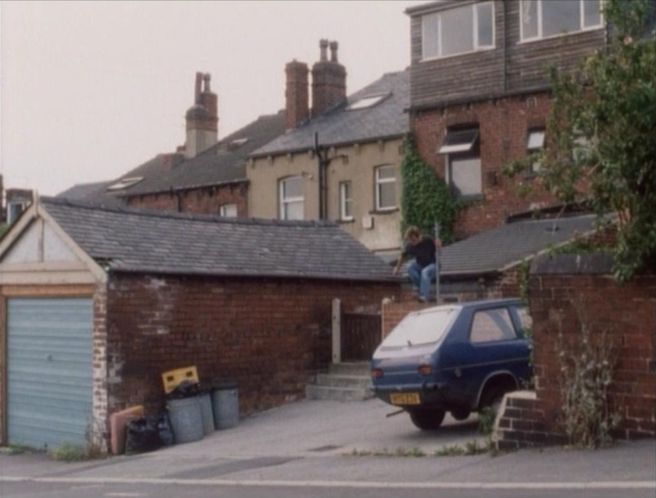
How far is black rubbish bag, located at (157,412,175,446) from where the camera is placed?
21406 mm

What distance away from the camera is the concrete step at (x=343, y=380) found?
78.2 ft

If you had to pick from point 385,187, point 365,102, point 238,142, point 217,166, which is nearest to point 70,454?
point 385,187

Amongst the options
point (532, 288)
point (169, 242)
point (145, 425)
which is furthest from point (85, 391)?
point (532, 288)

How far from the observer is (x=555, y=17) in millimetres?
34125

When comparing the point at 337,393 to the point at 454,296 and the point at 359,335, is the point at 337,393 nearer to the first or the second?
the point at 359,335

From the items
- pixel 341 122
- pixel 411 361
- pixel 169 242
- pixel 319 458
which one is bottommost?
pixel 319 458

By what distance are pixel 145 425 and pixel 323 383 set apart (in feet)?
14.5

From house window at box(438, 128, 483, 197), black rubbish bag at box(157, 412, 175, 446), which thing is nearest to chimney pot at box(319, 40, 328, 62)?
house window at box(438, 128, 483, 197)

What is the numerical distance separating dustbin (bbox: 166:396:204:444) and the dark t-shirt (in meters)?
5.75

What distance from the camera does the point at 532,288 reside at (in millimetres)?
15391

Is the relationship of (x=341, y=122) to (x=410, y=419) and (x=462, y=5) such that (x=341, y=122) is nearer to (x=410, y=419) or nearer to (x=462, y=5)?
(x=462, y=5)

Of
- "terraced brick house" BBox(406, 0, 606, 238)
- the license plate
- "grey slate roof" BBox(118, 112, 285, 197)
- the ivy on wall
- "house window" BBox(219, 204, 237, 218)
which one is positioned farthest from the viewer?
"grey slate roof" BBox(118, 112, 285, 197)

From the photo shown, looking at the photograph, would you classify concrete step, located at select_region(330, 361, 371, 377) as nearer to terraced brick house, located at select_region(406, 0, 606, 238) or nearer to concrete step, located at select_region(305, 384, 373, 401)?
concrete step, located at select_region(305, 384, 373, 401)

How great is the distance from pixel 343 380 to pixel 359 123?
61.5 feet
